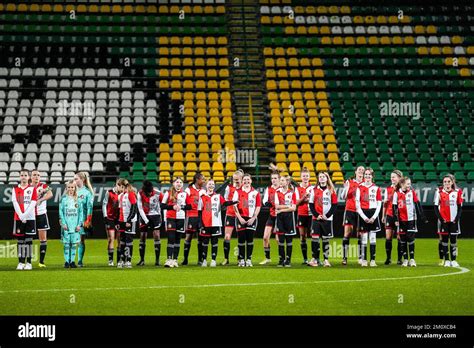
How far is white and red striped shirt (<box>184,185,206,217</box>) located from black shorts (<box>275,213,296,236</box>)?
1.96m

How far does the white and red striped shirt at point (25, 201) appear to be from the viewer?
19.2 m

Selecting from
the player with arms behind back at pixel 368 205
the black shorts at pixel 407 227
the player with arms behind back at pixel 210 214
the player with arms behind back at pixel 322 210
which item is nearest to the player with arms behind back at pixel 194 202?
the player with arms behind back at pixel 210 214

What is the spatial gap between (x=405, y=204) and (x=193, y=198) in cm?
507

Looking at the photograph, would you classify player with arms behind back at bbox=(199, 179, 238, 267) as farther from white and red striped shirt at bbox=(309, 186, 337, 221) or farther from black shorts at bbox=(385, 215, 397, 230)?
black shorts at bbox=(385, 215, 397, 230)

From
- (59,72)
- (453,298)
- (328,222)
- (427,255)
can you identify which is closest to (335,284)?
(453,298)

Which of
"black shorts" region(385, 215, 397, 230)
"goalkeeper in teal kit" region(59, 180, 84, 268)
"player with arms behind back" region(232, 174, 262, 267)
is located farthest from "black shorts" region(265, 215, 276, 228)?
"goalkeeper in teal kit" region(59, 180, 84, 268)

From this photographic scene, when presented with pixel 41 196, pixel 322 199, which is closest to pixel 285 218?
pixel 322 199

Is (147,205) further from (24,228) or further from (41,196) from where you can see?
(24,228)

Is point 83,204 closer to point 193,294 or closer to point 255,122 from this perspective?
point 193,294

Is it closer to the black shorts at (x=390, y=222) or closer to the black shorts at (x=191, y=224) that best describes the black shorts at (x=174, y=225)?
the black shorts at (x=191, y=224)

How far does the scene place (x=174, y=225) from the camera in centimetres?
2022

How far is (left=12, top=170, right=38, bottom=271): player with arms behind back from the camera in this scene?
19166 mm

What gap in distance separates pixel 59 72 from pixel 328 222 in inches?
917

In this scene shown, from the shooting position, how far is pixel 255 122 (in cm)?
3828
